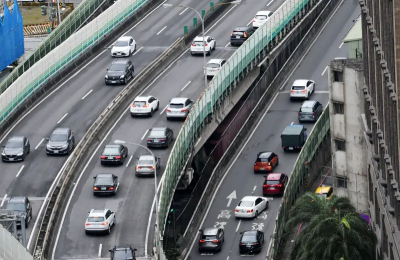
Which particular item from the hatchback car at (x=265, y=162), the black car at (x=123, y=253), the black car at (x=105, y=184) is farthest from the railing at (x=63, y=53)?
the black car at (x=123, y=253)

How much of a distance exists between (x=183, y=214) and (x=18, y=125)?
17351 millimetres

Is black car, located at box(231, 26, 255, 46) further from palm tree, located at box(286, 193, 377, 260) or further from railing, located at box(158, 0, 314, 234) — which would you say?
palm tree, located at box(286, 193, 377, 260)

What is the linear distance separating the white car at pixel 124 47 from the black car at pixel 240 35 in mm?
9897

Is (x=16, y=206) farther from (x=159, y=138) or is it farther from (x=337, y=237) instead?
(x=337, y=237)

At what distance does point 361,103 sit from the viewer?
87938 mm

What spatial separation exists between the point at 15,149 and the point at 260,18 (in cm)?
3998

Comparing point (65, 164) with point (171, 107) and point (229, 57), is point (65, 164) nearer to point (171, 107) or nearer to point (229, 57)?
point (171, 107)

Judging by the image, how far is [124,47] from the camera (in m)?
124

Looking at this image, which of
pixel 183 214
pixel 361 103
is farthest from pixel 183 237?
pixel 361 103

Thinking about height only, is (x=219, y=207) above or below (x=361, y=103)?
below

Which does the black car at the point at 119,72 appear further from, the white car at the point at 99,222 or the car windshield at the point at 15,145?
the white car at the point at 99,222

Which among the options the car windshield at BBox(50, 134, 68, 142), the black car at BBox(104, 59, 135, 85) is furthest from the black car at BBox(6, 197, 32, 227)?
the black car at BBox(104, 59, 135, 85)

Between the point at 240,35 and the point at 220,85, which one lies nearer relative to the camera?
the point at 220,85

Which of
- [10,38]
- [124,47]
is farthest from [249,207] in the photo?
[10,38]
